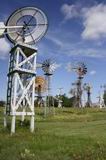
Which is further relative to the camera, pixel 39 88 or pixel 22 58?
pixel 39 88

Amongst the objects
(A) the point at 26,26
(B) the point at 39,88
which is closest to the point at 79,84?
(B) the point at 39,88

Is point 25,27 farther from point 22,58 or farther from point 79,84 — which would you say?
point 79,84

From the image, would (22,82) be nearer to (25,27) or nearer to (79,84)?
(25,27)

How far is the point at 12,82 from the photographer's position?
23781mm

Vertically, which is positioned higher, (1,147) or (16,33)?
(16,33)

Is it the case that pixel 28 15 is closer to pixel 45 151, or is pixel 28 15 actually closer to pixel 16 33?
pixel 16 33

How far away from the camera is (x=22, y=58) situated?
78.4 ft

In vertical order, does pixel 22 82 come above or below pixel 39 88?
below

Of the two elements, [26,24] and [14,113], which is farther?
[26,24]

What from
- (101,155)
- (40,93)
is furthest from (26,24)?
(40,93)

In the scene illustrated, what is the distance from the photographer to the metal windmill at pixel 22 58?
23.0 meters

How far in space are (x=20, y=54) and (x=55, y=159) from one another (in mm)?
12560

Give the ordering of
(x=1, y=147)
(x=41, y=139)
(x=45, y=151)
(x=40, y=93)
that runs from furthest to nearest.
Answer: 1. (x=40, y=93)
2. (x=41, y=139)
3. (x=1, y=147)
4. (x=45, y=151)

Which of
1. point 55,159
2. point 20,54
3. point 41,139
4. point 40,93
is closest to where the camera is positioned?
point 55,159
